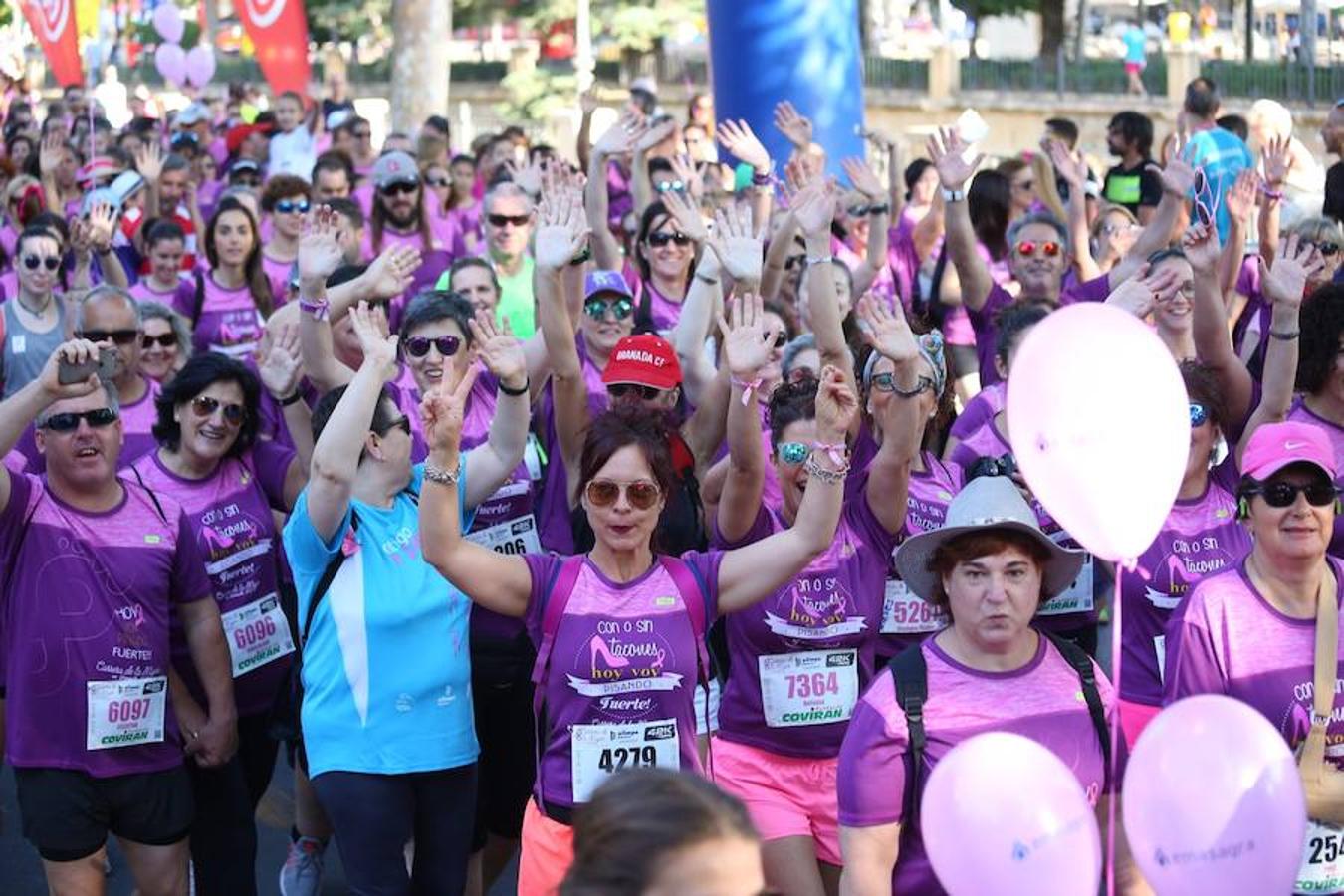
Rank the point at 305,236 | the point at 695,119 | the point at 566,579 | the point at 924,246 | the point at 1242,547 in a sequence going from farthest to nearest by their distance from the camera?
1. the point at 695,119
2. the point at 924,246
3. the point at 305,236
4. the point at 1242,547
5. the point at 566,579

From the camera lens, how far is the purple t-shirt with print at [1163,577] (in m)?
5.65

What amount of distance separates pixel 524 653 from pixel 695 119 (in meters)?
10.8

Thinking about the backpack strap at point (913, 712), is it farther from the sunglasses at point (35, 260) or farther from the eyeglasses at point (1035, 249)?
the sunglasses at point (35, 260)

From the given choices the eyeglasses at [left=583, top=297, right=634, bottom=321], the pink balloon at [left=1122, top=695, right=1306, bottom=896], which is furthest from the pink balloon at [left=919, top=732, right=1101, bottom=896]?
the eyeglasses at [left=583, top=297, right=634, bottom=321]

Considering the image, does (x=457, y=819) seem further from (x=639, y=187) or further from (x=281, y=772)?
(x=639, y=187)

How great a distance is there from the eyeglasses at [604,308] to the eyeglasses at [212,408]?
1.59m

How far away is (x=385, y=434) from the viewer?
5.86 metres

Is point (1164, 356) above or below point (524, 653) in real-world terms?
above

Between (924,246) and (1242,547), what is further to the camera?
(924,246)

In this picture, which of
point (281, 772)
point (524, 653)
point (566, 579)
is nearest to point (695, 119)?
point (281, 772)

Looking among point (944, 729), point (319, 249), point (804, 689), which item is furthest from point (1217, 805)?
point (319, 249)

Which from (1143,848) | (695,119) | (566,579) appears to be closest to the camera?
(1143,848)

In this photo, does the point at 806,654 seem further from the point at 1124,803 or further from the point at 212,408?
the point at 212,408

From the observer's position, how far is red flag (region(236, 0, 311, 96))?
2148 cm
